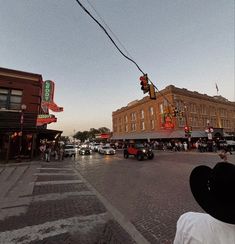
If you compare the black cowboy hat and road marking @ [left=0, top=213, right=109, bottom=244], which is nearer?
the black cowboy hat

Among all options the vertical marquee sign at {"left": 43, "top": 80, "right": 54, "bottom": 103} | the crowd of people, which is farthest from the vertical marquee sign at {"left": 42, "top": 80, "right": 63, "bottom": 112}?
the crowd of people

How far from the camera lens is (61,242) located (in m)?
3.95

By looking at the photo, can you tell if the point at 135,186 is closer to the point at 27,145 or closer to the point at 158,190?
the point at 158,190

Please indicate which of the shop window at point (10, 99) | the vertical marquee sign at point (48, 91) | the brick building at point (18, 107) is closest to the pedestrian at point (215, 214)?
the brick building at point (18, 107)

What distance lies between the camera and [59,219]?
16.9 ft

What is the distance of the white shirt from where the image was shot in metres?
1.35

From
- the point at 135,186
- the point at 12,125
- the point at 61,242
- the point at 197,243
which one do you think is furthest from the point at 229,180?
the point at 12,125

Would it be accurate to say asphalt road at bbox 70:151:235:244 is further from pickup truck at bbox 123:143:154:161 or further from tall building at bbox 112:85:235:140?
tall building at bbox 112:85:235:140

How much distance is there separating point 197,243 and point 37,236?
4058 mm

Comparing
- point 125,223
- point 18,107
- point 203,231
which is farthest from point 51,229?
point 18,107

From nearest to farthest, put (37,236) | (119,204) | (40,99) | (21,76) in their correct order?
(37,236)
(119,204)
(21,76)
(40,99)

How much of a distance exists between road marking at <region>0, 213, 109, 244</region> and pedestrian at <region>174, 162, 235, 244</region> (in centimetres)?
361

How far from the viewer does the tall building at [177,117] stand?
3911 centimetres

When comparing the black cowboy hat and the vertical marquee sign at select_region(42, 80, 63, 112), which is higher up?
the vertical marquee sign at select_region(42, 80, 63, 112)
